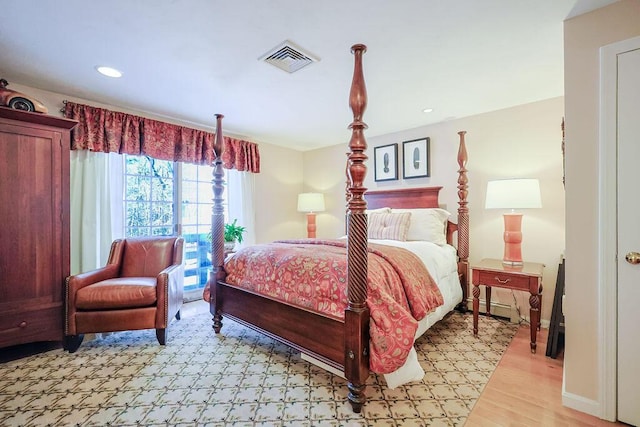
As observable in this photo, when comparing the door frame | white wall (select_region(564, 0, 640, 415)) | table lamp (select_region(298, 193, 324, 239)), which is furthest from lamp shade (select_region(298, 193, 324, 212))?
the door frame

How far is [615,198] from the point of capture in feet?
4.89

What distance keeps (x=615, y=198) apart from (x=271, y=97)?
268 centimetres

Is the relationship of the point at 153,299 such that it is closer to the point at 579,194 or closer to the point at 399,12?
the point at 399,12

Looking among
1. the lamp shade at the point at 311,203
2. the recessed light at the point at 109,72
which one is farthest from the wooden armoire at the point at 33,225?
the lamp shade at the point at 311,203

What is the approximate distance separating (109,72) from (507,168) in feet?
12.9

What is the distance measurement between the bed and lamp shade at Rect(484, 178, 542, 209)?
88 centimetres

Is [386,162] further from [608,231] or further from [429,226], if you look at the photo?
[608,231]

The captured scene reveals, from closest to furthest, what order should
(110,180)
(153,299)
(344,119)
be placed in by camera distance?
(153,299) < (110,180) < (344,119)

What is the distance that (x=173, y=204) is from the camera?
3.68m

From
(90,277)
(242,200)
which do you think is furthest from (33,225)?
(242,200)

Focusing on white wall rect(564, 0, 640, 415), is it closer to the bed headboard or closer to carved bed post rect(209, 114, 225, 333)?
the bed headboard

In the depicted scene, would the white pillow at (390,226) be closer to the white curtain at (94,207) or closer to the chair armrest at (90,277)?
the chair armrest at (90,277)

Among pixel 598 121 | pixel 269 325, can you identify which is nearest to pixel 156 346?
pixel 269 325

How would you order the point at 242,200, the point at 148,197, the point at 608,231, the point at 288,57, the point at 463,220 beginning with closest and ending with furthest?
the point at 608,231 < the point at 288,57 < the point at 463,220 < the point at 148,197 < the point at 242,200
